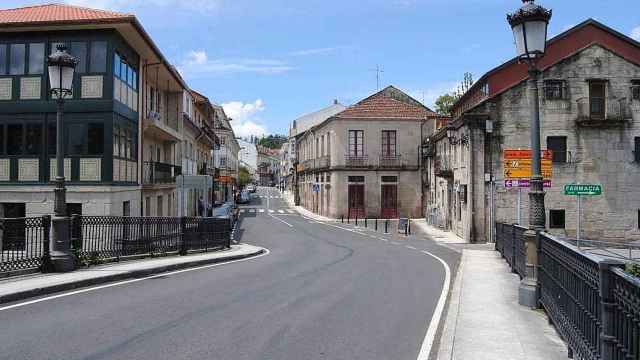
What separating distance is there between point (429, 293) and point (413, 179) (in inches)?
1466

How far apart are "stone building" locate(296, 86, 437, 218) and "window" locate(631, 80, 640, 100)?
19.4 meters

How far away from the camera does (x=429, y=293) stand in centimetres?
1273

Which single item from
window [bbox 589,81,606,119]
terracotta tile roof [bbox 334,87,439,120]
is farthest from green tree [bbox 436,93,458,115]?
window [bbox 589,81,606,119]

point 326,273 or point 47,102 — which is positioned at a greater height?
point 47,102

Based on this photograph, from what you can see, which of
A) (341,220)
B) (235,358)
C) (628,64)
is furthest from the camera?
(341,220)

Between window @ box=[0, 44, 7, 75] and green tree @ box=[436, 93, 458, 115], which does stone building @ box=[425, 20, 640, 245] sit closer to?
window @ box=[0, 44, 7, 75]

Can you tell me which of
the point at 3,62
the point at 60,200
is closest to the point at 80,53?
the point at 3,62

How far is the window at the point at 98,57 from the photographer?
71.4 ft

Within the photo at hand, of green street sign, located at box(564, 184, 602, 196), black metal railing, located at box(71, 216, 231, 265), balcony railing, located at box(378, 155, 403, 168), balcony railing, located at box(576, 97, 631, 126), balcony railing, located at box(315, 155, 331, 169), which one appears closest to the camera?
black metal railing, located at box(71, 216, 231, 265)

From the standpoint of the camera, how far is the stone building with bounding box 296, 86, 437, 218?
49562 millimetres

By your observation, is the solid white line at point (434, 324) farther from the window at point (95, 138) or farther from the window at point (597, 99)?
the window at point (597, 99)

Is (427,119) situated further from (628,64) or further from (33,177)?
(33,177)

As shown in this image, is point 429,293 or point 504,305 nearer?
point 504,305

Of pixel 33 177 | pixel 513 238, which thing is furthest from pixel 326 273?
pixel 33 177
